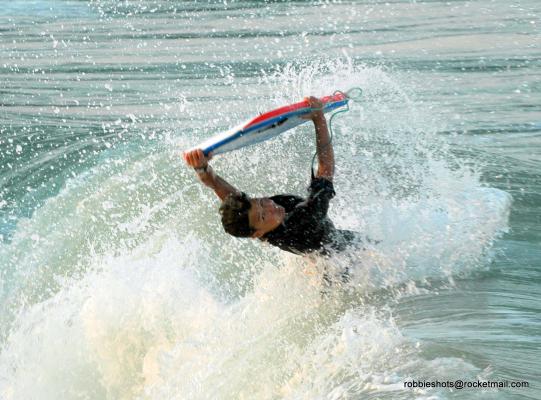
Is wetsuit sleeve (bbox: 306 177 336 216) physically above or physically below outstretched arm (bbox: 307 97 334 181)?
below

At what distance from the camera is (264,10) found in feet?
70.9

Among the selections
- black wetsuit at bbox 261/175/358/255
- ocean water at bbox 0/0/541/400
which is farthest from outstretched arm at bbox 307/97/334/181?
ocean water at bbox 0/0/541/400

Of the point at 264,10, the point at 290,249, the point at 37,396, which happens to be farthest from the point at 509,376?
the point at 264,10

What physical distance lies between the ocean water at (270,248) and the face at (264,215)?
28.1 inches

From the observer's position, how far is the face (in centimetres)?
505

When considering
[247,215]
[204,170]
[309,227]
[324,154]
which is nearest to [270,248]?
[324,154]

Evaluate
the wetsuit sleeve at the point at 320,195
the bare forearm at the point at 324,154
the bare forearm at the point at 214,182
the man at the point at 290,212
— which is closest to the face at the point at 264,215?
the man at the point at 290,212

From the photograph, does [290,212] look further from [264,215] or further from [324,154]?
[324,154]

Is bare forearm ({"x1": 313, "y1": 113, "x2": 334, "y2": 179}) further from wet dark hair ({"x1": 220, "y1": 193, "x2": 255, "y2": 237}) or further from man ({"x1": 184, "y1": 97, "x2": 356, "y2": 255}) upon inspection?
wet dark hair ({"x1": 220, "y1": 193, "x2": 255, "y2": 237})

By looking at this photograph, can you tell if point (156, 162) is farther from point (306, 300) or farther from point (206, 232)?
point (306, 300)

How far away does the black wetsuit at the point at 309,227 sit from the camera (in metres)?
5.42

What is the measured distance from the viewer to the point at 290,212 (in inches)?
215

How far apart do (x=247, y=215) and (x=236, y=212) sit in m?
0.08

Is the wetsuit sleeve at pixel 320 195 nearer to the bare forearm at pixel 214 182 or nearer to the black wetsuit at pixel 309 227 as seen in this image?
the black wetsuit at pixel 309 227
